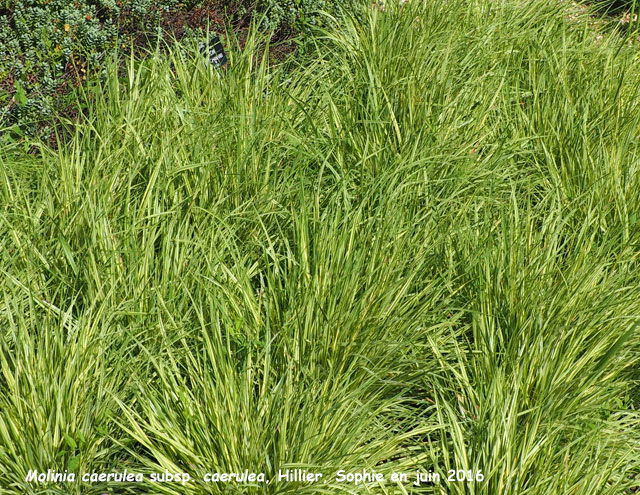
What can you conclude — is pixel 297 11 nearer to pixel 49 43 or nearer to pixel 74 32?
pixel 74 32

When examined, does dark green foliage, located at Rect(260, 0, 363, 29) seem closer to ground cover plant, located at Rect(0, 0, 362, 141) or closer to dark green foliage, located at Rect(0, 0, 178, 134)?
ground cover plant, located at Rect(0, 0, 362, 141)

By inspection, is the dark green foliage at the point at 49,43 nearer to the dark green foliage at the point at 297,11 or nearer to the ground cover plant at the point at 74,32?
the ground cover plant at the point at 74,32

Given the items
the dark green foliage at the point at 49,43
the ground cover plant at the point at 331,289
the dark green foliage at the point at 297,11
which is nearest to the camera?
the ground cover plant at the point at 331,289

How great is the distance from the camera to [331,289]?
2.34 metres

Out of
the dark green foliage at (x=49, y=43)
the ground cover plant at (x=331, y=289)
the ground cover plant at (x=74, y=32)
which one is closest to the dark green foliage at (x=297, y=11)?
the ground cover plant at (x=74, y=32)

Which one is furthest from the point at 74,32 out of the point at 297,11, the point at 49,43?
the point at 297,11

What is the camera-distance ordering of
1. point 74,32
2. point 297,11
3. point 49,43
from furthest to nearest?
1. point 297,11
2. point 74,32
3. point 49,43

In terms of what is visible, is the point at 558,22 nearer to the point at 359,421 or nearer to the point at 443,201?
the point at 443,201

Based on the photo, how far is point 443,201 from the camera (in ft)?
8.75

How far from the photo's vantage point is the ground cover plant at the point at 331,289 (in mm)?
2023

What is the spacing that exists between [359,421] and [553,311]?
0.79 metres

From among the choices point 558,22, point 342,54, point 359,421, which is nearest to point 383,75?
point 342,54

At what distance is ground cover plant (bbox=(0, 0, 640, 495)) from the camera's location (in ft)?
6.64

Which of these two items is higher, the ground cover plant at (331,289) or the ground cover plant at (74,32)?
the ground cover plant at (74,32)
